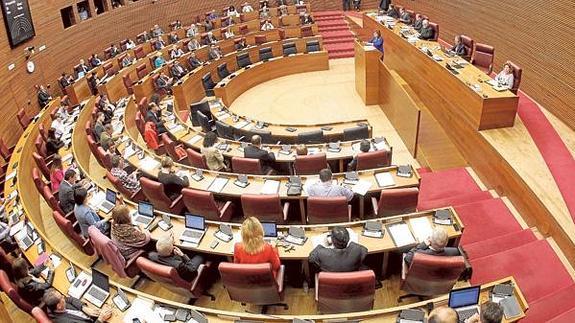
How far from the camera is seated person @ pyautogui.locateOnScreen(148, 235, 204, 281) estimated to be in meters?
4.11

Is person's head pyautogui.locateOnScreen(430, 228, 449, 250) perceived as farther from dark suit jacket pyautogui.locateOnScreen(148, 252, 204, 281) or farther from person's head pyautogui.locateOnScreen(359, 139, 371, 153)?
person's head pyautogui.locateOnScreen(359, 139, 371, 153)

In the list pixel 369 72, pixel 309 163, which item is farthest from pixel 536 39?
pixel 309 163

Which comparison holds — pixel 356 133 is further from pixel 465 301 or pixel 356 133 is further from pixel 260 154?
pixel 465 301

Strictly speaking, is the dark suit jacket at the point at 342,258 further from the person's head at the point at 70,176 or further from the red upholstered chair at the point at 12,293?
the person's head at the point at 70,176

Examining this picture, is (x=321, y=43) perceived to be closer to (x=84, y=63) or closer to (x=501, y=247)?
(x=84, y=63)

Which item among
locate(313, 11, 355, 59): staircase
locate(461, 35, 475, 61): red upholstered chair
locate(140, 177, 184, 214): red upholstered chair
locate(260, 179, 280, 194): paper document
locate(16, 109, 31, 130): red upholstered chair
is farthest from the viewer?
locate(313, 11, 355, 59): staircase

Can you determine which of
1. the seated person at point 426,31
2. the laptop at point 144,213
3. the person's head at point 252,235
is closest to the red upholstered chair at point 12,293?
the laptop at point 144,213

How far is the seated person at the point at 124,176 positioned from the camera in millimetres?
6223

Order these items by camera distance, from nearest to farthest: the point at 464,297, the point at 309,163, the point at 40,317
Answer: the point at 464,297 < the point at 40,317 < the point at 309,163

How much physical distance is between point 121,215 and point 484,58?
6.95 m

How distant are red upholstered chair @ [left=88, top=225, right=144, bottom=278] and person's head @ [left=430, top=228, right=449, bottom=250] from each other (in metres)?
2.88

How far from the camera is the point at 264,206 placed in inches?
206

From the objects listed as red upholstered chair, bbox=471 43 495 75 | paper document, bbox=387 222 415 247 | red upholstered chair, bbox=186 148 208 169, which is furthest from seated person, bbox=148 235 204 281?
red upholstered chair, bbox=471 43 495 75

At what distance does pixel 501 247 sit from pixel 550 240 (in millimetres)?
642
